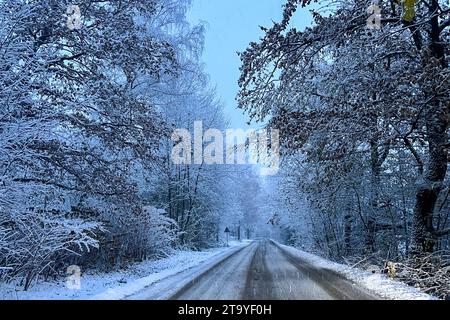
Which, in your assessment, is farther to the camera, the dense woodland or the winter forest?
the dense woodland

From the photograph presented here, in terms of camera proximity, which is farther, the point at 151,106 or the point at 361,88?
the point at 151,106

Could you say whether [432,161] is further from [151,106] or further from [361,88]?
[151,106]

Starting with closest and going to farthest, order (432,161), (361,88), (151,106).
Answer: (361,88), (432,161), (151,106)

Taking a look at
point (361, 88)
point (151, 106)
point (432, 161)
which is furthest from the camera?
point (151, 106)

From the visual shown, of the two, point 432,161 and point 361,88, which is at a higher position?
point 361,88

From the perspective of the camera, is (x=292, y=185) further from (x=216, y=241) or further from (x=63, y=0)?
(x=216, y=241)

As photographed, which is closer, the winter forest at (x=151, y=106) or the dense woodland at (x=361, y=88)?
the winter forest at (x=151, y=106)

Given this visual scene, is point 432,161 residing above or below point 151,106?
below

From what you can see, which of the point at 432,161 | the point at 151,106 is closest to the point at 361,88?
the point at 432,161

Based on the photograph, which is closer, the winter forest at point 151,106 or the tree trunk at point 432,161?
the winter forest at point 151,106
